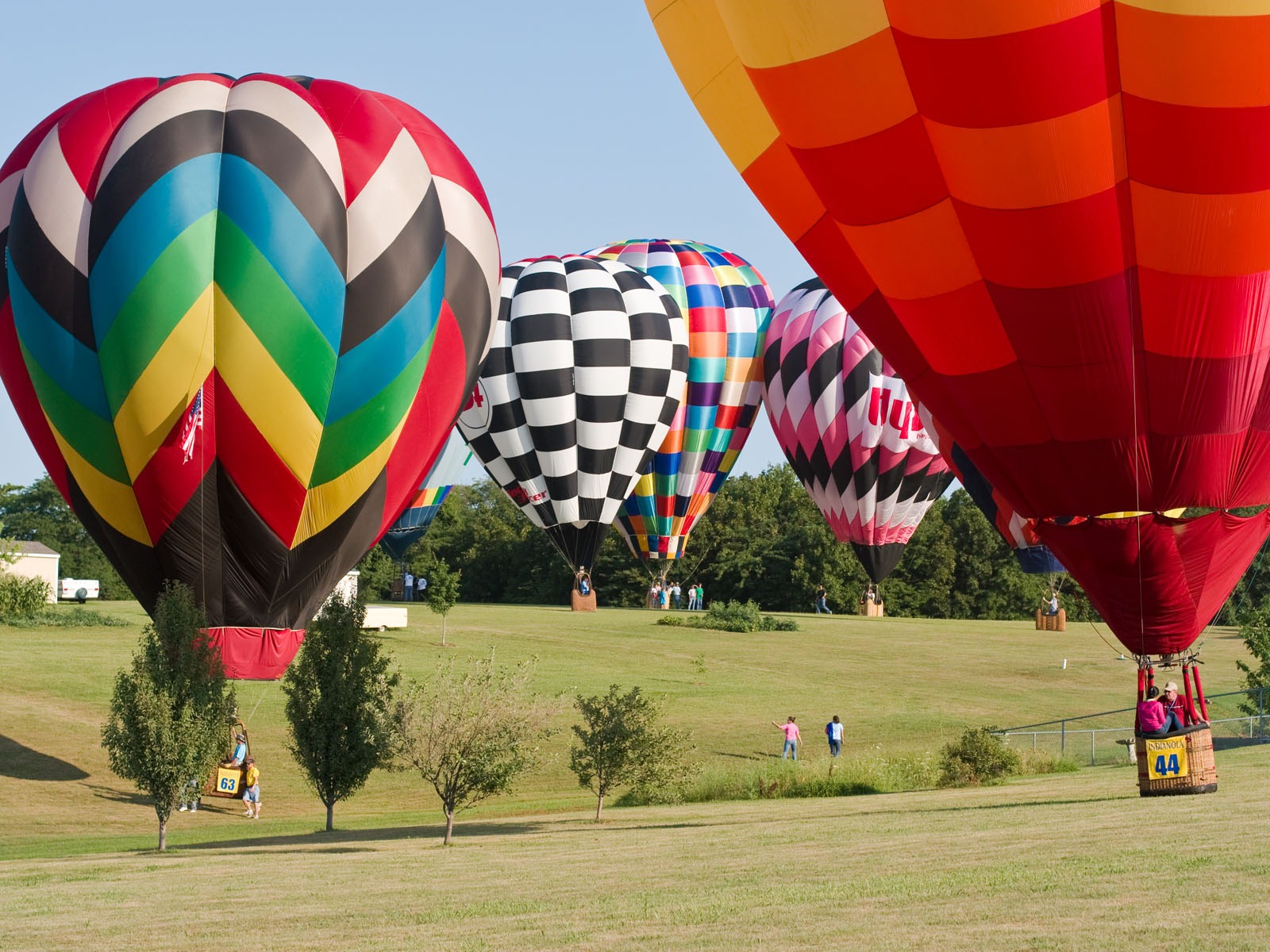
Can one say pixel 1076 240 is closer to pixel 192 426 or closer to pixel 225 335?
pixel 225 335

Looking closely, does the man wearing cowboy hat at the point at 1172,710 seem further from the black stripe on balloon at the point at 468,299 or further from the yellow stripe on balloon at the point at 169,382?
Result: the yellow stripe on balloon at the point at 169,382

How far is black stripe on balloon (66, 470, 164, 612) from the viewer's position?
17688 millimetres

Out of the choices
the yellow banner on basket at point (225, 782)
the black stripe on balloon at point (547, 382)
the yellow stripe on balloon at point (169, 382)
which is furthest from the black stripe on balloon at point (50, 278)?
the black stripe on balloon at point (547, 382)

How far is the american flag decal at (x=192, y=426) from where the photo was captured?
17.2m

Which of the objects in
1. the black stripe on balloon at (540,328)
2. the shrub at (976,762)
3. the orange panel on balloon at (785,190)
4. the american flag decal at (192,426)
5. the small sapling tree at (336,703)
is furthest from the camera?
the black stripe on balloon at (540,328)

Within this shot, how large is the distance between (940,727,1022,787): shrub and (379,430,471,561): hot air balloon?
25543 millimetres

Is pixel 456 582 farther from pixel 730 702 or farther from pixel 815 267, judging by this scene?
pixel 815 267

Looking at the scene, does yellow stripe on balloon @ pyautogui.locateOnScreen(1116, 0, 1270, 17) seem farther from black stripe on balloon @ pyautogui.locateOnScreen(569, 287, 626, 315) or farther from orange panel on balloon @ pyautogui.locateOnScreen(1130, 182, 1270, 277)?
black stripe on balloon @ pyautogui.locateOnScreen(569, 287, 626, 315)

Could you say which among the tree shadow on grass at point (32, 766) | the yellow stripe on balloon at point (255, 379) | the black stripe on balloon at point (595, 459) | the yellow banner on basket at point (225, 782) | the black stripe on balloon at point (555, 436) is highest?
the black stripe on balloon at point (555, 436)

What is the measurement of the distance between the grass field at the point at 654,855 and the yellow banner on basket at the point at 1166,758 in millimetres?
285

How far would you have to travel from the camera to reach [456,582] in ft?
132

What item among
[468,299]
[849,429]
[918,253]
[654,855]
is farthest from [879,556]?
[654,855]

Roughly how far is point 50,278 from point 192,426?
260 cm

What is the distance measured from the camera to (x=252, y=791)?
866 inches
